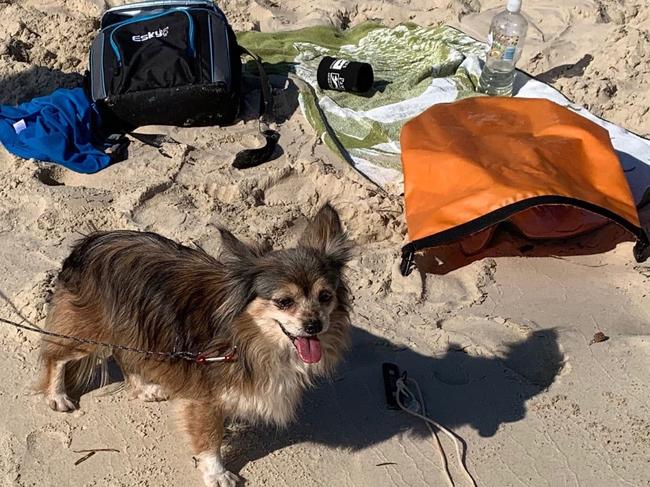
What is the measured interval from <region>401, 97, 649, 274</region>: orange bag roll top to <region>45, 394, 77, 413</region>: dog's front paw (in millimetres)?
1852

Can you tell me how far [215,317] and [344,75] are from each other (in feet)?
10.2

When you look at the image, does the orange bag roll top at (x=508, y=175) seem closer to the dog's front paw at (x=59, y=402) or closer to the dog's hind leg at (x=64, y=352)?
the dog's hind leg at (x=64, y=352)

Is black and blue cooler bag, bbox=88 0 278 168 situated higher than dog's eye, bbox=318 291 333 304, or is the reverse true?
dog's eye, bbox=318 291 333 304

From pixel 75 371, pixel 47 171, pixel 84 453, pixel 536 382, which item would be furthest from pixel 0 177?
pixel 536 382

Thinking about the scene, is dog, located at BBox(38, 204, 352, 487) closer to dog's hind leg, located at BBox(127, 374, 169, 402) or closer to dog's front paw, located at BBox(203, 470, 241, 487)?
dog's front paw, located at BBox(203, 470, 241, 487)

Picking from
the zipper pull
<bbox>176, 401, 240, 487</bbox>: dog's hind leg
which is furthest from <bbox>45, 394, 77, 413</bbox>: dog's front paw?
the zipper pull

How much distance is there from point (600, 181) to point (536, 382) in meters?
1.30

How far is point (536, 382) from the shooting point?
11.4 feet

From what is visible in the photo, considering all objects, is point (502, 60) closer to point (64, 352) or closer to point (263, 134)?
point (263, 134)

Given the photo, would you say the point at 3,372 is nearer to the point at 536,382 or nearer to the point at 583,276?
the point at 536,382

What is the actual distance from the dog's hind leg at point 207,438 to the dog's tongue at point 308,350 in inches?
18.2

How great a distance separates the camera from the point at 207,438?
2.88 metres

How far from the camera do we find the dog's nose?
254 centimetres

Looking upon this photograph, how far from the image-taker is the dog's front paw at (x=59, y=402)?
10.5 feet
